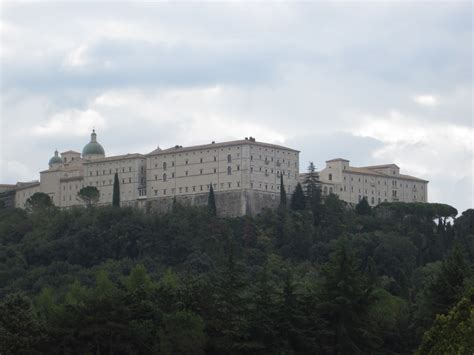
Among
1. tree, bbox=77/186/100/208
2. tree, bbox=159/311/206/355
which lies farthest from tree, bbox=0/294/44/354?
tree, bbox=77/186/100/208

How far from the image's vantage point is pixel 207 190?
11375 centimetres

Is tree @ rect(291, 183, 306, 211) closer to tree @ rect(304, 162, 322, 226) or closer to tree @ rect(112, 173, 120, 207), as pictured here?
tree @ rect(304, 162, 322, 226)

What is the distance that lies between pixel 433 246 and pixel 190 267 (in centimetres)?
1968

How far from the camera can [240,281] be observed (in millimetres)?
61688

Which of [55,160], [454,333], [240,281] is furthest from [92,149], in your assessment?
[454,333]

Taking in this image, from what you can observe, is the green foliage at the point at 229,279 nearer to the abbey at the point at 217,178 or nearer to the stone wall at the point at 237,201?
the stone wall at the point at 237,201

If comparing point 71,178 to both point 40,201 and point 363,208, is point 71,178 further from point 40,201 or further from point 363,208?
point 363,208

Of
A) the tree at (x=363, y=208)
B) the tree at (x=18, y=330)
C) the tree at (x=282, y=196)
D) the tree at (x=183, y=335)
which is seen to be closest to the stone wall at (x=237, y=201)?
the tree at (x=282, y=196)

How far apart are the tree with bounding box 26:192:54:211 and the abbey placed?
2603 mm

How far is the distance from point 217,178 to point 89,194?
1245cm

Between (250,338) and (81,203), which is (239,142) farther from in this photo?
(250,338)

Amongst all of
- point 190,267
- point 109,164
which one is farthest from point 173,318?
point 109,164

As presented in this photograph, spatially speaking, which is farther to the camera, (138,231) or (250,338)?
(138,231)

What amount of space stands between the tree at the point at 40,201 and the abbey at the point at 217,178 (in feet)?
8.54
